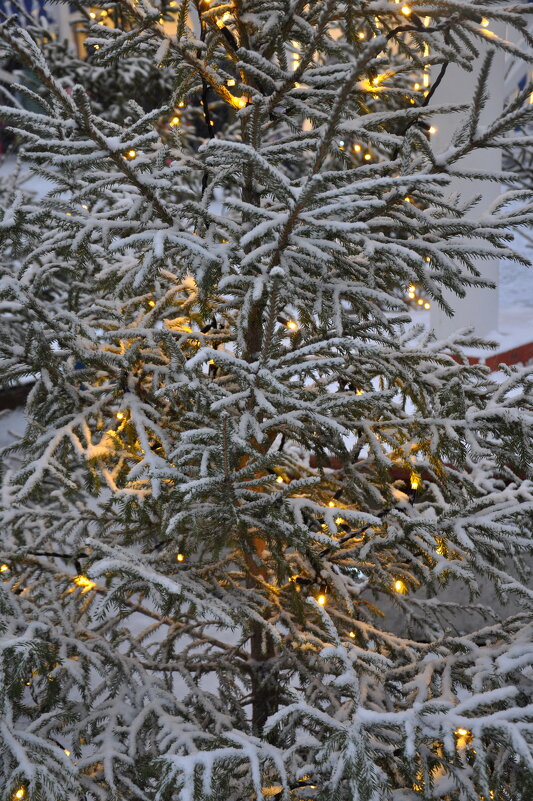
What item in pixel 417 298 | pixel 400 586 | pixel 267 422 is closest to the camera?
pixel 267 422

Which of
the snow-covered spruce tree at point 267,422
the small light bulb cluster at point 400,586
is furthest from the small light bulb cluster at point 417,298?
the small light bulb cluster at point 400,586

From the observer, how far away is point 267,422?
2838mm

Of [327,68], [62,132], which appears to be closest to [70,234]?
[62,132]

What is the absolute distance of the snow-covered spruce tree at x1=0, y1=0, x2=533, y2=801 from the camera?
251cm

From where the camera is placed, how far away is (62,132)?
9.01ft

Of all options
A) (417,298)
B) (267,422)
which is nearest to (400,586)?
(267,422)

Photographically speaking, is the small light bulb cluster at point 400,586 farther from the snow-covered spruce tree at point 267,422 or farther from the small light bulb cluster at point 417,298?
the small light bulb cluster at point 417,298

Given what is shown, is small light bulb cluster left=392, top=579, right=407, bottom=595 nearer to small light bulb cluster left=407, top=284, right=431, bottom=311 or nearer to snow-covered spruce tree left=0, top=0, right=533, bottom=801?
snow-covered spruce tree left=0, top=0, right=533, bottom=801

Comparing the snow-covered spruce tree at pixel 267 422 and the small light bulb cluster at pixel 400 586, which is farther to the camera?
the small light bulb cluster at pixel 400 586

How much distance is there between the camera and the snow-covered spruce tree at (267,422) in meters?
2.51

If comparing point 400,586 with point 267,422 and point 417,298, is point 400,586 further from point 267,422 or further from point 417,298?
point 417,298

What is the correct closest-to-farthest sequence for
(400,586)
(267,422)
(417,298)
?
(267,422)
(400,586)
(417,298)

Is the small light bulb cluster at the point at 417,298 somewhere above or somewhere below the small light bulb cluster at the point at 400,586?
above

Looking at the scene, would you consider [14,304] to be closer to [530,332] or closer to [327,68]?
[327,68]
